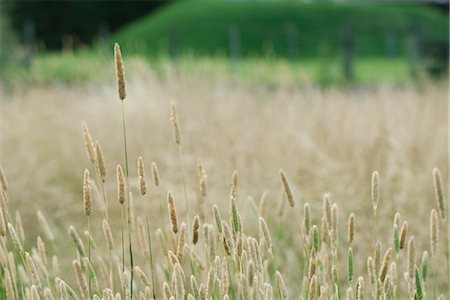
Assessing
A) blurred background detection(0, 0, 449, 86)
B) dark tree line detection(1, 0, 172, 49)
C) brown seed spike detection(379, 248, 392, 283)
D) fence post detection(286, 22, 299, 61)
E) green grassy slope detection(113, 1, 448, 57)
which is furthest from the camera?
green grassy slope detection(113, 1, 448, 57)

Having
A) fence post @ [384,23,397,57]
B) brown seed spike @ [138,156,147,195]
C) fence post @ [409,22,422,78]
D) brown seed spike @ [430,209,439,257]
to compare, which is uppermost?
brown seed spike @ [138,156,147,195]

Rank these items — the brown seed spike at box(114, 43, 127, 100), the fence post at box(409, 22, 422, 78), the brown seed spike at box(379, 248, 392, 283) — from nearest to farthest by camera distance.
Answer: the brown seed spike at box(114, 43, 127, 100)
the brown seed spike at box(379, 248, 392, 283)
the fence post at box(409, 22, 422, 78)

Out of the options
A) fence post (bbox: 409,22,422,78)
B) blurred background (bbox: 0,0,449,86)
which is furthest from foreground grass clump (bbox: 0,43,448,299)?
blurred background (bbox: 0,0,449,86)

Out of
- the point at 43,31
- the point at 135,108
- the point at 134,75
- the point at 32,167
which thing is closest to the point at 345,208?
the point at 32,167

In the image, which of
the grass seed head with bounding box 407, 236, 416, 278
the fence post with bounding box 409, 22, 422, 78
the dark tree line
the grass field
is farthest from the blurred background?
Answer: the grass seed head with bounding box 407, 236, 416, 278

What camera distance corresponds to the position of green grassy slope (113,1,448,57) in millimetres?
34438

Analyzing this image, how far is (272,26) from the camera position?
1425 inches

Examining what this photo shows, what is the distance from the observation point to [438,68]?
695 inches

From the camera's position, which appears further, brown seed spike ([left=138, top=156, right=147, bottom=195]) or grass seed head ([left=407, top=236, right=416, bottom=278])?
grass seed head ([left=407, top=236, right=416, bottom=278])

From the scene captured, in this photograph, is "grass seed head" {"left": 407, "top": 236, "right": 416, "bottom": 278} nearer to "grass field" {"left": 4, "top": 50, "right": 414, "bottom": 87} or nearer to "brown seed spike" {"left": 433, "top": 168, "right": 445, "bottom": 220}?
"brown seed spike" {"left": 433, "top": 168, "right": 445, "bottom": 220}

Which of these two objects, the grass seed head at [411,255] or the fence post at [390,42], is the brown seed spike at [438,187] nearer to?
the grass seed head at [411,255]

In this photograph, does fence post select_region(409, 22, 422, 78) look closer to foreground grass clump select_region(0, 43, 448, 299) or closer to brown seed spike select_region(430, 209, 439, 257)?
foreground grass clump select_region(0, 43, 448, 299)

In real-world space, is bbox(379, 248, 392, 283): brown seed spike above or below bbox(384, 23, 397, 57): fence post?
above

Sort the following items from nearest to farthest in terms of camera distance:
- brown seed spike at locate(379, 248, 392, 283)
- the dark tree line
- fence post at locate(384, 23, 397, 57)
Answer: brown seed spike at locate(379, 248, 392, 283), fence post at locate(384, 23, 397, 57), the dark tree line
